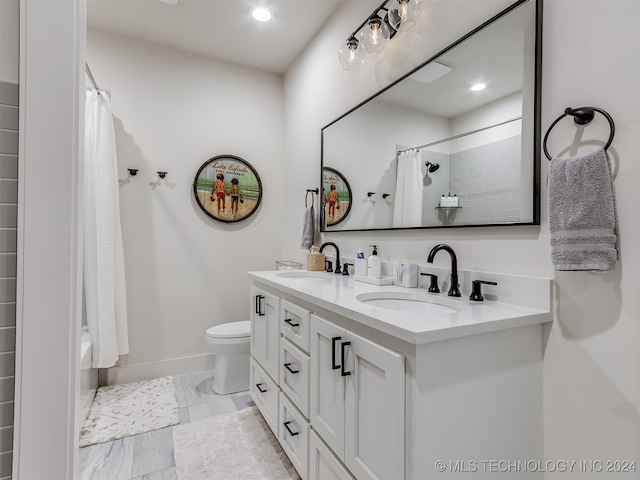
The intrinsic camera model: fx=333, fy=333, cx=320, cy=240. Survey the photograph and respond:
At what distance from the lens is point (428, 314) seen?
1.05 m

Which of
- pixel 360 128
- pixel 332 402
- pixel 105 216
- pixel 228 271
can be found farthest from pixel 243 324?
pixel 360 128

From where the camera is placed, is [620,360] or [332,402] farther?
[332,402]

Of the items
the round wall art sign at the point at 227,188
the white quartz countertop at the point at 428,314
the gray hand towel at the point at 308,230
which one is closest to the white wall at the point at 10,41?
the white quartz countertop at the point at 428,314

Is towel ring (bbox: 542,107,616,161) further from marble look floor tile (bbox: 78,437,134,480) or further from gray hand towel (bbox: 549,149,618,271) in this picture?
marble look floor tile (bbox: 78,437,134,480)

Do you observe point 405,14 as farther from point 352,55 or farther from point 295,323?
point 295,323

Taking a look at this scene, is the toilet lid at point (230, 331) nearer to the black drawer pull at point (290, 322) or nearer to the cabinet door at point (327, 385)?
the black drawer pull at point (290, 322)

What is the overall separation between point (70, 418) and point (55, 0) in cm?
108

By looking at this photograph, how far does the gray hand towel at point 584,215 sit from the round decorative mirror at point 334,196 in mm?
1318

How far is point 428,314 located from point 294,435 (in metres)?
0.91

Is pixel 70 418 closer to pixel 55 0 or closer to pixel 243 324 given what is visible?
pixel 55 0

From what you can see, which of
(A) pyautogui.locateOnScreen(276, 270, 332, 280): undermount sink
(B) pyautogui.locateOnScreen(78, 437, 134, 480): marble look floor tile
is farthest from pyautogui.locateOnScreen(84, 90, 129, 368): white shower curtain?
(A) pyautogui.locateOnScreen(276, 270, 332, 280): undermount sink

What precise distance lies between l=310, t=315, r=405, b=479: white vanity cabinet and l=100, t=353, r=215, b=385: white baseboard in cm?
174

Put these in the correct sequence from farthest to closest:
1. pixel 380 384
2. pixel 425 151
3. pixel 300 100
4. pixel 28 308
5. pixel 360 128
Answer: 1. pixel 300 100
2. pixel 360 128
3. pixel 425 151
4. pixel 380 384
5. pixel 28 308

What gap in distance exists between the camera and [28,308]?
2.72ft
